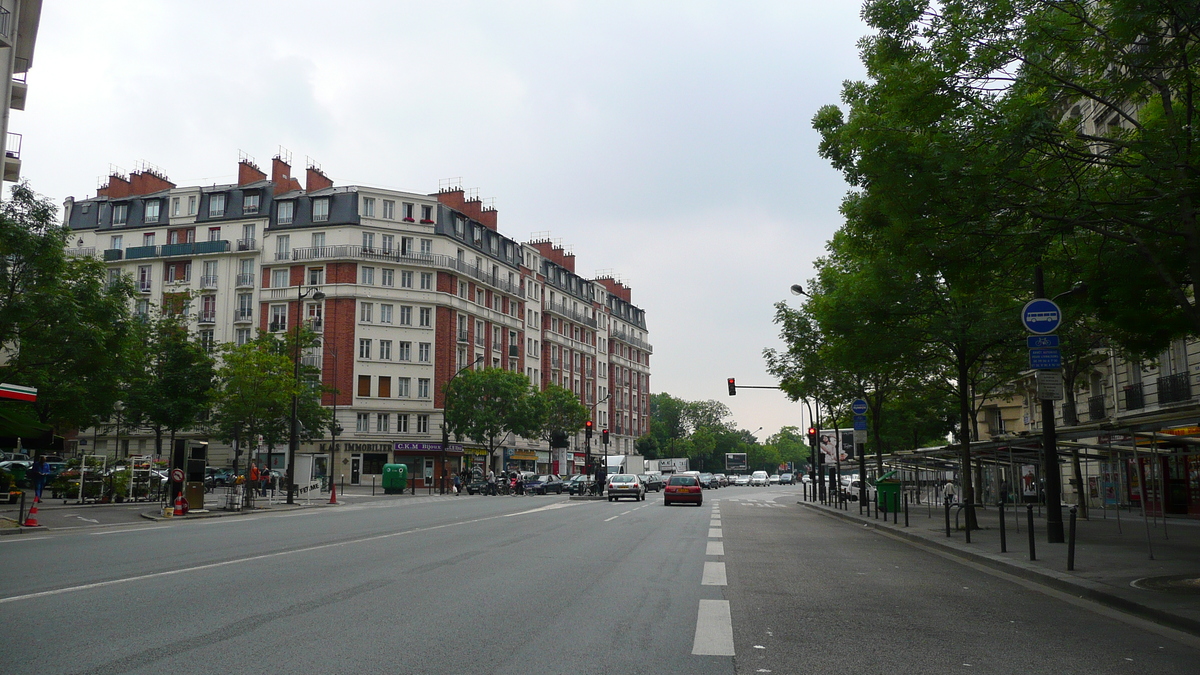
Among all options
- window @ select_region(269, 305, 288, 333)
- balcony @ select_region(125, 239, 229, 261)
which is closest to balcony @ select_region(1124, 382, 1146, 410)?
window @ select_region(269, 305, 288, 333)

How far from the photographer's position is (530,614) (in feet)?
25.4

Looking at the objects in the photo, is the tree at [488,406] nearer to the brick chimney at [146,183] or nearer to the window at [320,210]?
the window at [320,210]

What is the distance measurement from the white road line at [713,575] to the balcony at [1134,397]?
2267 centimetres

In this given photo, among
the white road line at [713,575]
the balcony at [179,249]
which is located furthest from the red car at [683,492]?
the balcony at [179,249]

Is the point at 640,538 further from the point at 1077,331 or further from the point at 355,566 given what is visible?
the point at 1077,331

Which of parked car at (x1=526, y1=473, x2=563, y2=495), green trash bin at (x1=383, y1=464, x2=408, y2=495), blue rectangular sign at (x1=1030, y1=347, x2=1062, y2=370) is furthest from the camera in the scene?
parked car at (x1=526, y1=473, x2=563, y2=495)

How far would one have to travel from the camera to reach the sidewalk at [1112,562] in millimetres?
8766

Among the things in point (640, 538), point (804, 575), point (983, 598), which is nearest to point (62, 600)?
point (804, 575)

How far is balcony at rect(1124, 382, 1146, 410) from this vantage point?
2922cm

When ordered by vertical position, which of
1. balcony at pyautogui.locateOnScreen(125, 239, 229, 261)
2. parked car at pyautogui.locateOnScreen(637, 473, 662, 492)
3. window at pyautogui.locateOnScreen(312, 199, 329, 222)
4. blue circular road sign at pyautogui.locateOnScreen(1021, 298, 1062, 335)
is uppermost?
window at pyautogui.locateOnScreen(312, 199, 329, 222)

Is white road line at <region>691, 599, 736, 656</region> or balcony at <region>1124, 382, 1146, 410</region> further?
balcony at <region>1124, 382, 1146, 410</region>

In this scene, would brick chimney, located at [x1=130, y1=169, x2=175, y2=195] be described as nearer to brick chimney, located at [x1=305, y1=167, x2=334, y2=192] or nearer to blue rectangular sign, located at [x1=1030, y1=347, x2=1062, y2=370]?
brick chimney, located at [x1=305, y1=167, x2=334, y2=192]

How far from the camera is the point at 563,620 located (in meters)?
7.46

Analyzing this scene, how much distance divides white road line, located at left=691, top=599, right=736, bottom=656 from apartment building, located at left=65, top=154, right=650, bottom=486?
59984 mm
